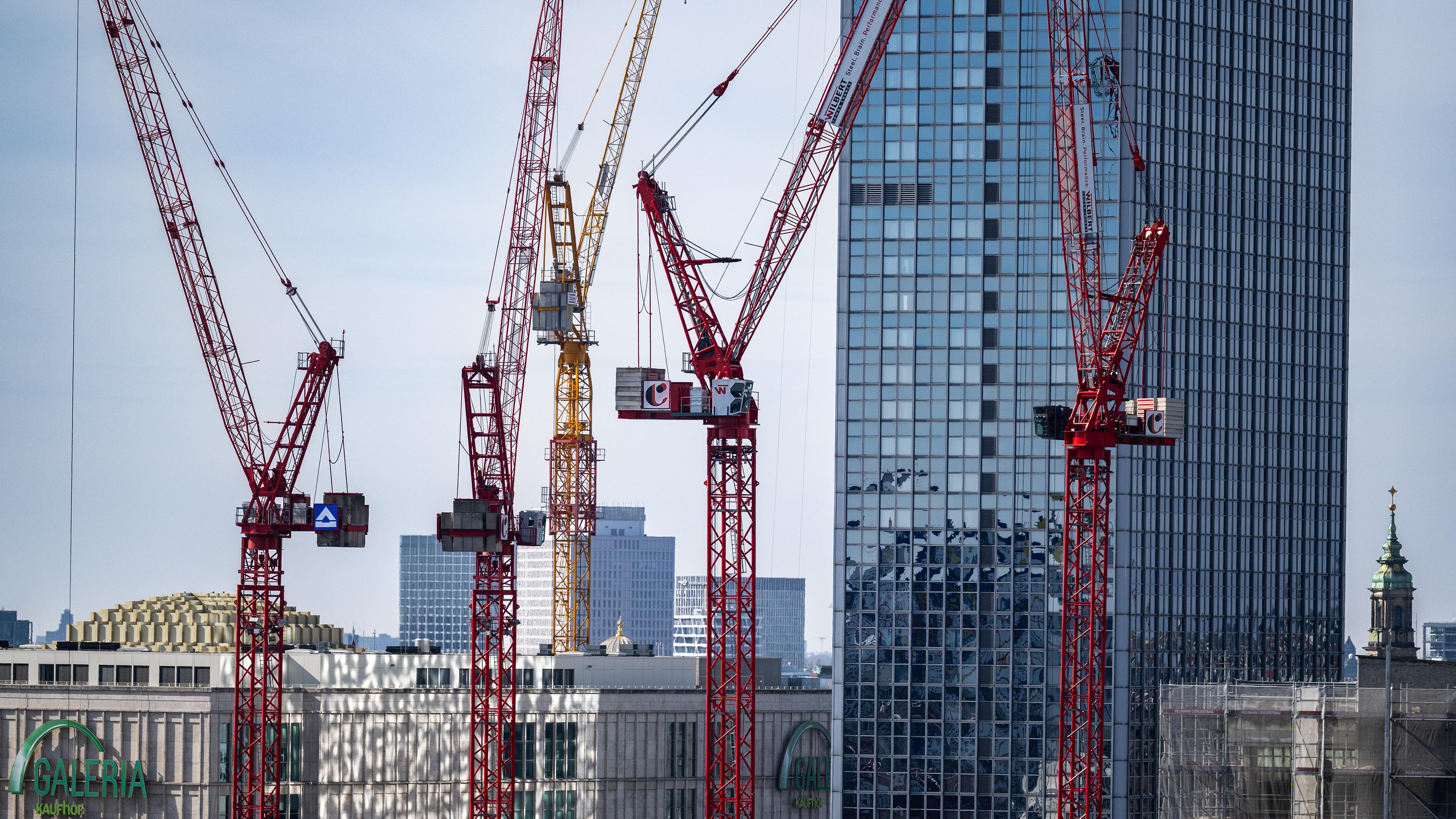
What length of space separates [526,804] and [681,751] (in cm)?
1293

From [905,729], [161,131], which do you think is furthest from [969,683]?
[161,131]

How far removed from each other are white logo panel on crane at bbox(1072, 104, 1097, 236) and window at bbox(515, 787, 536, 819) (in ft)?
199

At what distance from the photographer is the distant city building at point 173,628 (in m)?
174

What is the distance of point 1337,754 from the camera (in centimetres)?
9719

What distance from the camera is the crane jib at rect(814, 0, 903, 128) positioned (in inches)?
5502

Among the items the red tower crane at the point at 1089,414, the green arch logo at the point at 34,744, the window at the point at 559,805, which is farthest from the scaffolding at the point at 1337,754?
the green arch logo at the point at 34,744

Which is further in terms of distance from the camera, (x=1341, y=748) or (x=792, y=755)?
(x=792, y=755)

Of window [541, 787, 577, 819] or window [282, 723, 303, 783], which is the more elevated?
window [282, 723, 303, 783]

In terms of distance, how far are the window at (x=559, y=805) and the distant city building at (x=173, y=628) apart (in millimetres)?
27072

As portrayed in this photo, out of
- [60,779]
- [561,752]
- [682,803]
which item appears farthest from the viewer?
[682,803]

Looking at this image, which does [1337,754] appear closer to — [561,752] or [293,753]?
[561,752]

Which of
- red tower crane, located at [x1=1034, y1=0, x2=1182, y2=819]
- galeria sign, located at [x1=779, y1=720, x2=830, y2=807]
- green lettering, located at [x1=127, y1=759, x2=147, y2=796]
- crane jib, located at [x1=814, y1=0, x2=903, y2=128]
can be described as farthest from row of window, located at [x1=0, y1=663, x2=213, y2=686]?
red tower crane, located at [x1=1034, y1=0, x2=1182, y2=819]

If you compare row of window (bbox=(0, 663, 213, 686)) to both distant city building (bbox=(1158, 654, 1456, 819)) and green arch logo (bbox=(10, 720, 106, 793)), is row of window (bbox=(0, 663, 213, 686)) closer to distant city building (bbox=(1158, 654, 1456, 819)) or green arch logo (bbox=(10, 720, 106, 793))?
green arch logo (bbox=(10, 720, 106, 793))

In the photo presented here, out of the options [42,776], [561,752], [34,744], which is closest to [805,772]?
[561,752]
